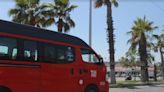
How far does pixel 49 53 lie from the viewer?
13.7 m

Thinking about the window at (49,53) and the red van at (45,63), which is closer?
the red van at (45,63)

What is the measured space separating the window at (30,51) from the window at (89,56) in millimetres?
2659

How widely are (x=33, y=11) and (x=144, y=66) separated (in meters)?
20.1

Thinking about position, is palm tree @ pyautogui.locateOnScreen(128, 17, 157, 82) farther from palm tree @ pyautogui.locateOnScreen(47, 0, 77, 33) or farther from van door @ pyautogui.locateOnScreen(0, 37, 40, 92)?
van door @ pyautogui.locateOnScreen(0, 37, 40, 92)

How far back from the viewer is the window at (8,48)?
11.9m

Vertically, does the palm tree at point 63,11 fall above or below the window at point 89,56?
above

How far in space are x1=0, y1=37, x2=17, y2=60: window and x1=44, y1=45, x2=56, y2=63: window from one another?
1435mm

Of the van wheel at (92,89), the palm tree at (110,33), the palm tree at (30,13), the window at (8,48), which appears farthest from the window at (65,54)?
the palm tree at (110,33)

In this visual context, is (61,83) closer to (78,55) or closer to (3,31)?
(78,55)

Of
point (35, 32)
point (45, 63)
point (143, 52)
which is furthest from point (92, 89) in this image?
point (143, 52)

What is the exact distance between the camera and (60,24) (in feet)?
136

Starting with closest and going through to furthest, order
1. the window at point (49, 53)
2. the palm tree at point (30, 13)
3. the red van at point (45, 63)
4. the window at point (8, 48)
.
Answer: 1. the window at point (8, 48)
2. the red van at point (45, 63)
3. the window at point (49, 53)
4. the palm tree at point (30, 13)

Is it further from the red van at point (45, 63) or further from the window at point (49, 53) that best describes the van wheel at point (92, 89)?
the window at point (49, 53)

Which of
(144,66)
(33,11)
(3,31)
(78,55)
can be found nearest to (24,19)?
(33,11)
